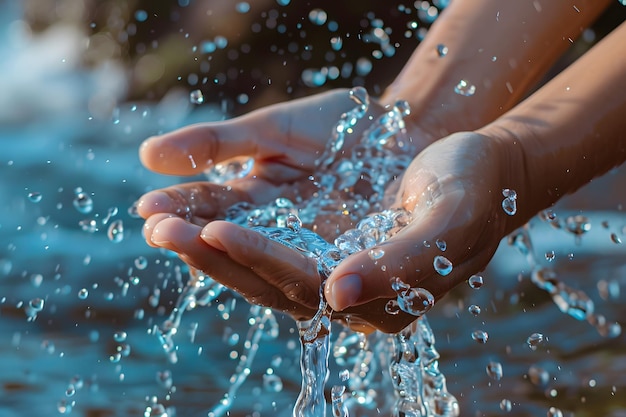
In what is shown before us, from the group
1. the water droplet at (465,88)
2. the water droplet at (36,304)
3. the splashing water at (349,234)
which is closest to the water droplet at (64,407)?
the splashing water at (349,234)

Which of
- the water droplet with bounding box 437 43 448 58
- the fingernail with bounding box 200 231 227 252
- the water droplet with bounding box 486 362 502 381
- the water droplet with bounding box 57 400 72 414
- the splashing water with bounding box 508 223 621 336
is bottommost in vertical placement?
the splashing water with bounding box 508 223 621 336

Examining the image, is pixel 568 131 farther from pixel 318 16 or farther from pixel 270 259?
pixel 318 16

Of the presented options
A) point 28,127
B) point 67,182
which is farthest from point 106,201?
point 28,127

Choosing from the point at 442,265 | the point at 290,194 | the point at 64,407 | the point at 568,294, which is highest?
the point at 442,265

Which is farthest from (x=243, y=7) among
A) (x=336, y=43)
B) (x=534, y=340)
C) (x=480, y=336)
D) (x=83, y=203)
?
(x=534, y=340)

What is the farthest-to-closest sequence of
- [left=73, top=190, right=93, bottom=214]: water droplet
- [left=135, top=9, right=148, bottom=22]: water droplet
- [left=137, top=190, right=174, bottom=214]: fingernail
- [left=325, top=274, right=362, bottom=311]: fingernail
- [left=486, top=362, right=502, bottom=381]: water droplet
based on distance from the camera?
[left=135, top=9, right=148, bottom=22]: water droplet
[left=73, top=190, right=93, bottom=214]: water droplet
[left=486, top=362, right=502, bottom=381]: water droplet
[left=137, top=190, right=174, bottom=214]: fingernail
[left=325, top=274, right=362, bottom=311]: fingernail

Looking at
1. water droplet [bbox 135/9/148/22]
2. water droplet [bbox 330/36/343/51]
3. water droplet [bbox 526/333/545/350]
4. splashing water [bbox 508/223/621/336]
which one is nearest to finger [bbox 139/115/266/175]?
splashing water [bbox 508/223/621/336]

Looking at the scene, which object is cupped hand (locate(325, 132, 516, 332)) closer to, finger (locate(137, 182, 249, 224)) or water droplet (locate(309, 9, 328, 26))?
finger (locate(137, 182, 249, 224))
